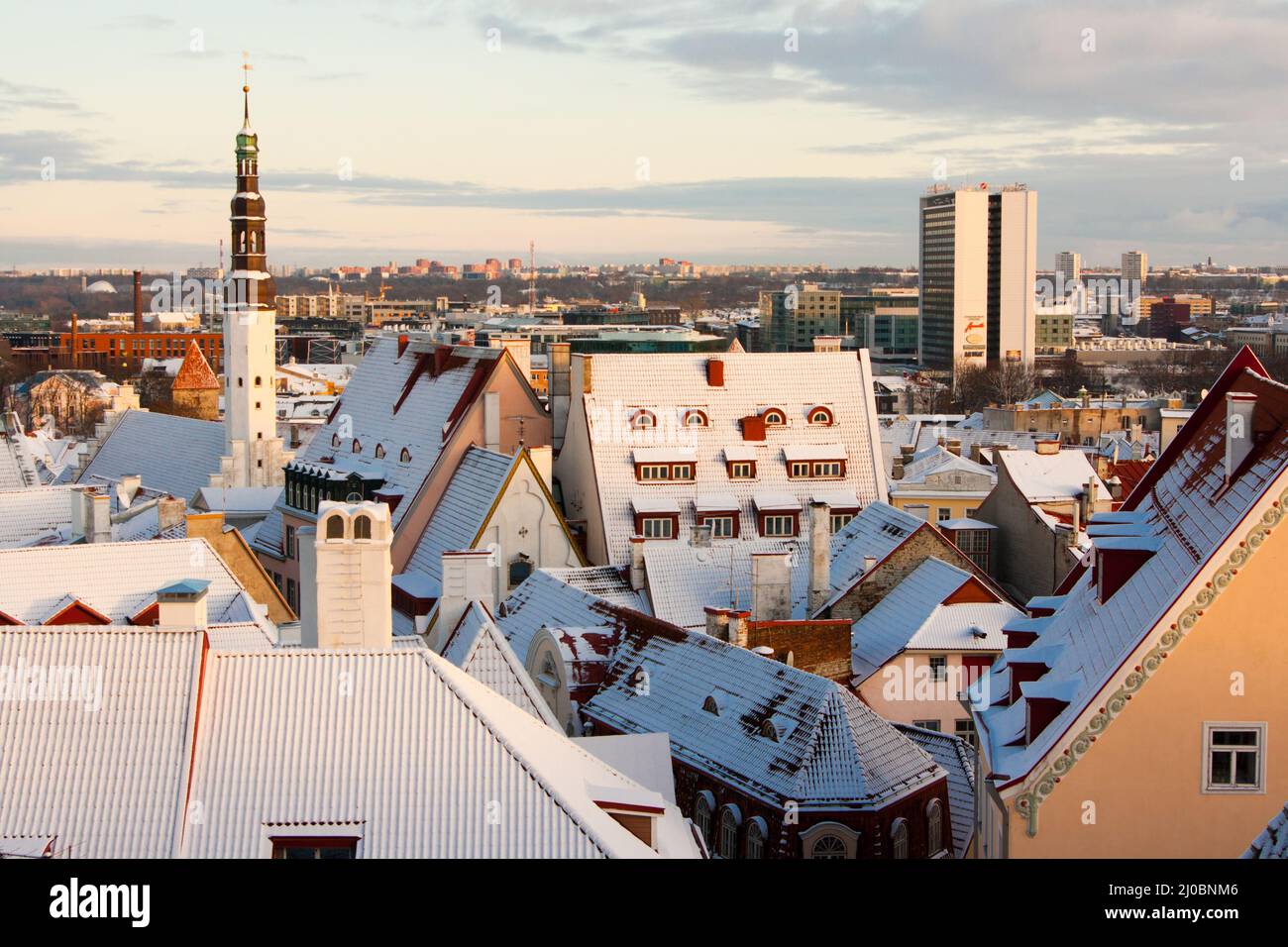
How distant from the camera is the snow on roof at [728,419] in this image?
48.5m

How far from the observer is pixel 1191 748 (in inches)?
704

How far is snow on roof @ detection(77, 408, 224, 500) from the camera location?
220 ft

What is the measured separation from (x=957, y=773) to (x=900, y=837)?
3.69 meters

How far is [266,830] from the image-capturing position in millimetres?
16562

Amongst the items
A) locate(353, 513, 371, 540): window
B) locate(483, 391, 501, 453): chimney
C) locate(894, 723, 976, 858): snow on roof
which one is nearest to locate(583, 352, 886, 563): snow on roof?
locate(483, 391, 501, 453): chimney

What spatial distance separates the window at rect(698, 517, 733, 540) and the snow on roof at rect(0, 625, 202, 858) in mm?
30139

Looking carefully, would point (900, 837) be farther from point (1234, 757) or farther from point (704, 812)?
point (1234, 757)

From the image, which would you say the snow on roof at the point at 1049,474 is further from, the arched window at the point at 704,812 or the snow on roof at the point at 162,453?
the snow on roof at the point at 162,453

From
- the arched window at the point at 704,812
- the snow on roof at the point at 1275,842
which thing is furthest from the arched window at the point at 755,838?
the snow on roof at the point at 1275,842

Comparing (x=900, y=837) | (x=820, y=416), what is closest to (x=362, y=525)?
(x=900, y=837)

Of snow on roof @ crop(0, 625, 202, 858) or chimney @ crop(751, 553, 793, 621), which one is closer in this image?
snow on roof @ crop(0, 625, 202, 858)

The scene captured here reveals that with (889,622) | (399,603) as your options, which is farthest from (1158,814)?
(399,603)

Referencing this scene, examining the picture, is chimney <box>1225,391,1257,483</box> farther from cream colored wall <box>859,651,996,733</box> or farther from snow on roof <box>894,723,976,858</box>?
cream colored wall <box>859,651,996,733</box>

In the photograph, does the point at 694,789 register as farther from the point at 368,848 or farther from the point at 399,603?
the point at 399,603
